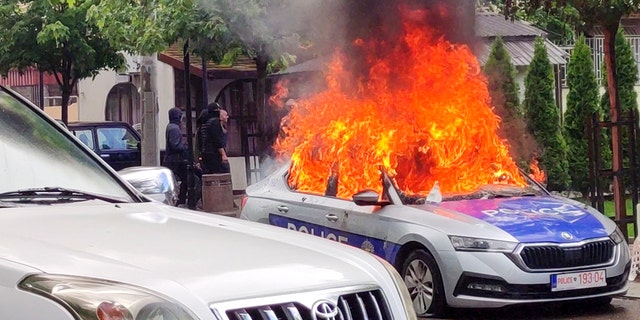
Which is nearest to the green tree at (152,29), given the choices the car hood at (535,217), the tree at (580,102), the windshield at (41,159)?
the car hood at (535,217)

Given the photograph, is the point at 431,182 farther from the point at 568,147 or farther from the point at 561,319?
the point at 568,147

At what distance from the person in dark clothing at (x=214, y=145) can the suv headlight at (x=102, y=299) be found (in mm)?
14728

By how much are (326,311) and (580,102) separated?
21.3m

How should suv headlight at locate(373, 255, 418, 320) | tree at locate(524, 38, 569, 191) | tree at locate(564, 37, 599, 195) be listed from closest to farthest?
suv headlight at locate(373, 255, 418, 320) < tree at locate(524, 38, 569, 191) < tree at locate(564, 37, 599, 195)

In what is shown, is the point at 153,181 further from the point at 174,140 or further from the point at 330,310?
the point at 174,140

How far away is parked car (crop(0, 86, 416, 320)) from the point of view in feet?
9.25

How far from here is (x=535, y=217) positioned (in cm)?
879

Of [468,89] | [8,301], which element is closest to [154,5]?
[468,89]

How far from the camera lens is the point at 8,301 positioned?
2.85 metres

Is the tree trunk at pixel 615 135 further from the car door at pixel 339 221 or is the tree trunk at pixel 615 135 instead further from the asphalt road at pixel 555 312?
the car door at pixel 339 221

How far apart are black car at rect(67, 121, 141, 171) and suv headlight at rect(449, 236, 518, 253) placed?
13.8m

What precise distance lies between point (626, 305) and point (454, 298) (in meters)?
1.92

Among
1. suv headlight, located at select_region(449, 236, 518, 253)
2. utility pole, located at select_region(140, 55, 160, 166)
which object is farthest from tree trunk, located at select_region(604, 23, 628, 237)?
utility pole, located at select_region(140, 55, 160, 166)

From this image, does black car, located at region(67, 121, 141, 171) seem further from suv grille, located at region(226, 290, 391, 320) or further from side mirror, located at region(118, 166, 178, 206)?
suv grille, located at region(226, 290, 391, 320)
